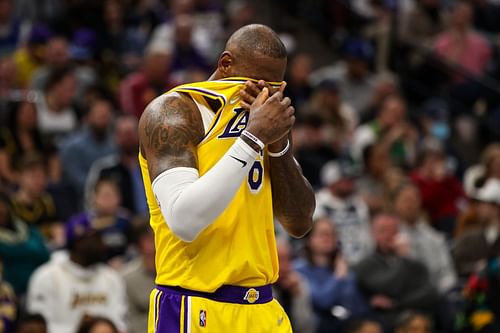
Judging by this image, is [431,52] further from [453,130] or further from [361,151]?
[361,151]

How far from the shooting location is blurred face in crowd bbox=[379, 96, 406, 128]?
13.5m

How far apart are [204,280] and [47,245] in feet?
17.7

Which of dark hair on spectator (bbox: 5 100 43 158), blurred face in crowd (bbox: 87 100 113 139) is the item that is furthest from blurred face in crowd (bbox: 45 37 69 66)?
dark hair on spectator (bbox: 5 100 43 158)

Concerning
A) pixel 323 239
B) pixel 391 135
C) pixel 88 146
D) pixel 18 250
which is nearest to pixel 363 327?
pixel 323 239

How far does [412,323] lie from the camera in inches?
358

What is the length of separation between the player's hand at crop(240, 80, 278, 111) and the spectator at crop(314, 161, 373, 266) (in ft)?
20.8

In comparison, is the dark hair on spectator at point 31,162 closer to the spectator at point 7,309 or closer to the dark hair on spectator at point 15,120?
the dark hair on spectator at point 15,120

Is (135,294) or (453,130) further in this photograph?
(453,130)

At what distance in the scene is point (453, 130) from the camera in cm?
1508

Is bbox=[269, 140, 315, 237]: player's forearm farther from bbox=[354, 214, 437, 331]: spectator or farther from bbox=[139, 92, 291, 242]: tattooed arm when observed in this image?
bbox=[354, 214, 437, 331]: spectator

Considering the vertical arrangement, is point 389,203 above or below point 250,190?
below

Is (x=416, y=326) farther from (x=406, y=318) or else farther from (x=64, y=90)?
(x=64, y=90)

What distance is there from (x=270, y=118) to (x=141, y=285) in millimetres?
4809

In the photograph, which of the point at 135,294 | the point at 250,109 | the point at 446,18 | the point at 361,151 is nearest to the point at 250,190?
the point at 250,109
